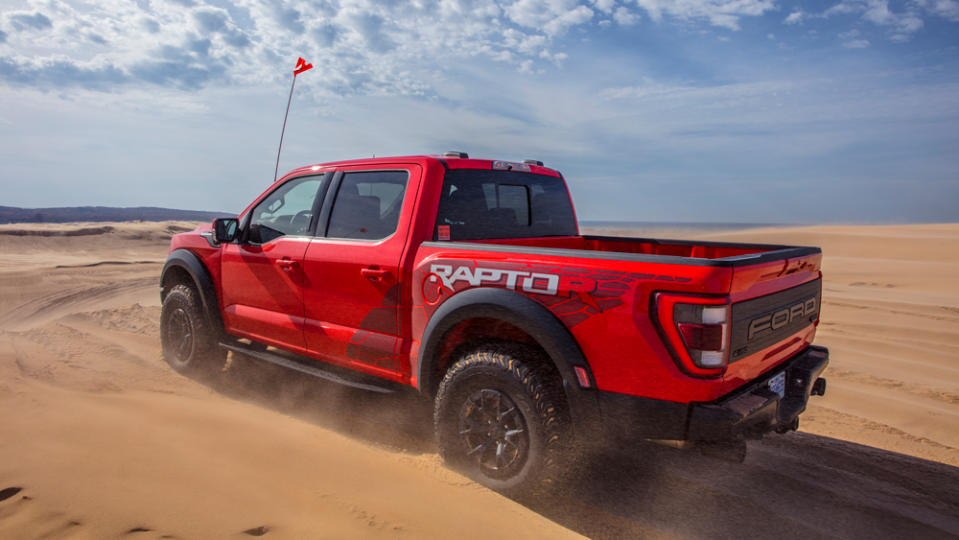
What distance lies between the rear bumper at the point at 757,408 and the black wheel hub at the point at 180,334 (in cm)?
424

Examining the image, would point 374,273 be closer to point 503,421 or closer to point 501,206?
point 501,206

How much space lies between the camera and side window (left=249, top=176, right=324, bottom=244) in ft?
13.9

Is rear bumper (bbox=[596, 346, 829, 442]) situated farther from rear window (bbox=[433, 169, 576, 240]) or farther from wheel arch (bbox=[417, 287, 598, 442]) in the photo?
rear window (bbox=[433, 169, 576, 240])

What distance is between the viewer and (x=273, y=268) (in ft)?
13.7

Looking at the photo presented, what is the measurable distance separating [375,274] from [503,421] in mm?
1165

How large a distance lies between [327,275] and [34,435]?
1865 millimetres

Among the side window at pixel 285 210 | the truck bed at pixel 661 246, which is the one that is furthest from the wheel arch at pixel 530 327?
the side window at pixel 285 210

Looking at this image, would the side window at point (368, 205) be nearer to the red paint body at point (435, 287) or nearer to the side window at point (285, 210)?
the red paint body at point (435, 287)

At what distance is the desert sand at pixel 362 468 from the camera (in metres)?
2.61

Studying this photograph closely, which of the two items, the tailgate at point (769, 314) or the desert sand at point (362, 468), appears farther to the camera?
the desert sand at point (362, 468)

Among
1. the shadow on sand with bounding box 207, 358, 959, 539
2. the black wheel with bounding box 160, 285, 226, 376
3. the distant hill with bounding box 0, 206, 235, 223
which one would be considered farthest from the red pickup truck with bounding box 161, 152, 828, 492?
the distant hill with bounding box 0, 206, 235, 223

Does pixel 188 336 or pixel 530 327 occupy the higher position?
pixel 530 327

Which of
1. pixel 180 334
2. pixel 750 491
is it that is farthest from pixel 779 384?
pixel 180 334

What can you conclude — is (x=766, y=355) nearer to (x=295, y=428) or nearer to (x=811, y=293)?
(x=811, y=293)
